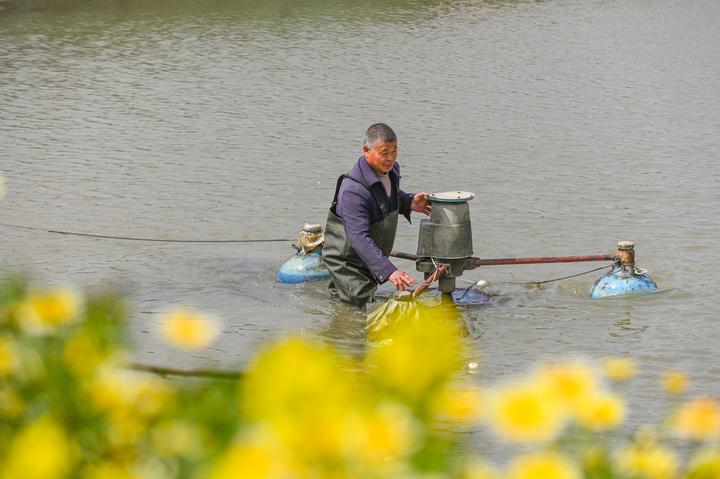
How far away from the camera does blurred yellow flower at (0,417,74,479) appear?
4.58 ft

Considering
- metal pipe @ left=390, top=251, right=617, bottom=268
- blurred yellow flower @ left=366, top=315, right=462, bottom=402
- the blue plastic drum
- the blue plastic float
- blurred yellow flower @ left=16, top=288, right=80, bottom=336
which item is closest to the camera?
blurred yellow flower @ left=366, top=315, right=462, bottom=402

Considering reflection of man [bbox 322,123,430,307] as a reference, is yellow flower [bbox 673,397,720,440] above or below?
above

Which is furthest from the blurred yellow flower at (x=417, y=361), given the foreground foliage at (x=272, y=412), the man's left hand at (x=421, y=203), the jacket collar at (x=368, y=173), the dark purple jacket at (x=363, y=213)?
the man's left hand at (x=421, y=203)

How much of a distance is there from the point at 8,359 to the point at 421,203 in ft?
23.3

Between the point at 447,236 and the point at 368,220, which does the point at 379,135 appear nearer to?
the point at 368,220

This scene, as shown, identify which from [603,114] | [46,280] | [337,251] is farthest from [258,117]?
[337,251]

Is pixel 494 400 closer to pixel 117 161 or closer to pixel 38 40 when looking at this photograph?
pixel 117 161

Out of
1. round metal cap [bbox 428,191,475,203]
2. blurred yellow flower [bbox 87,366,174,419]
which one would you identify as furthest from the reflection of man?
blurred yellow flower [bbox 87,366,174,419]

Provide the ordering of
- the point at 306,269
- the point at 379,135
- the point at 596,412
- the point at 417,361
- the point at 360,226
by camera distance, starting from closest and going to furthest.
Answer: the point at 417,361
the point at 596,412
the point at 379,135
the point at 360,226
the point at 306,269

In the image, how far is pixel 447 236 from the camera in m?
8.55

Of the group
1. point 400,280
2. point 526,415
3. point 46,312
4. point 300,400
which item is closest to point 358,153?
point 400,280

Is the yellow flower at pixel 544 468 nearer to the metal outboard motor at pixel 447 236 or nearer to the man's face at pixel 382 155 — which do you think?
the man's face at pixel 382 155

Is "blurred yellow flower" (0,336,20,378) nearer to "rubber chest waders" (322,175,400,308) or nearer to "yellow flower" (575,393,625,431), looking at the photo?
"yellow flower" (575,393,625,431)

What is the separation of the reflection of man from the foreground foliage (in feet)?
20.1
